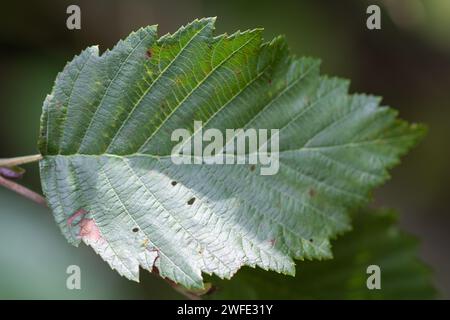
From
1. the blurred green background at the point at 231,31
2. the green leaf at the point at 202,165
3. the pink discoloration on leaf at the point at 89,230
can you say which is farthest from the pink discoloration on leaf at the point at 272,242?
the blurred green background at the point at 231,31

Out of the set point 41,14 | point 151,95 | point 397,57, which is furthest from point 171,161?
point 397,57

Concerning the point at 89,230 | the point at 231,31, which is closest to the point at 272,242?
the point at 89,230

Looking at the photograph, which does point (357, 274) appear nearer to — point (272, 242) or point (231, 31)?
point (272, 242)

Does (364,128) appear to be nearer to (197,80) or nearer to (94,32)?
(197,80)

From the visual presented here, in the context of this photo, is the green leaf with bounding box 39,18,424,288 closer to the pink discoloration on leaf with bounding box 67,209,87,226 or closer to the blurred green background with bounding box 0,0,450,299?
the pink discoloration on leaf with bounding box 67,209,87,226

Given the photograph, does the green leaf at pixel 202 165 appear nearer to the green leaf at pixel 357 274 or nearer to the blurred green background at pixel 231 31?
the green leaf at pixel 357 274
